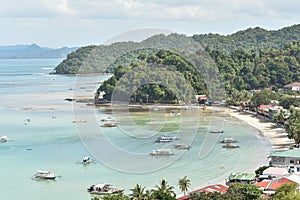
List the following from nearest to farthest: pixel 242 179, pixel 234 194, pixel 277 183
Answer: pixel 234 194
pixel 277 183
pixel 242 179

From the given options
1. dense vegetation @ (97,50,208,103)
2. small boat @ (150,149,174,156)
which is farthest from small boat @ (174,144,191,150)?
dense vegetation @ (97,50,208,103)

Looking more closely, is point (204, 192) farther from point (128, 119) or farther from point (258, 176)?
point (128, 119)

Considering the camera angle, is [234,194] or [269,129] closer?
[234,194]

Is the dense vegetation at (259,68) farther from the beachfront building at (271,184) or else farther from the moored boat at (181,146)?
the beachfront building at (271,184)

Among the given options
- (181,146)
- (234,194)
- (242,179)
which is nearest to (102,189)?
(242,179)

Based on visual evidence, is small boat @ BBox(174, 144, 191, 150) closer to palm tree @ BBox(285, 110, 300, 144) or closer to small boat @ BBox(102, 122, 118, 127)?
palm tree @ BBox(285, 110, 300, 144)

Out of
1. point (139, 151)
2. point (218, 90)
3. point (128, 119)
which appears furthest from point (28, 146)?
point (218, 90)

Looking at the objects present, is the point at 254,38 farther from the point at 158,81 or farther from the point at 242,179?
the point at 242,179
